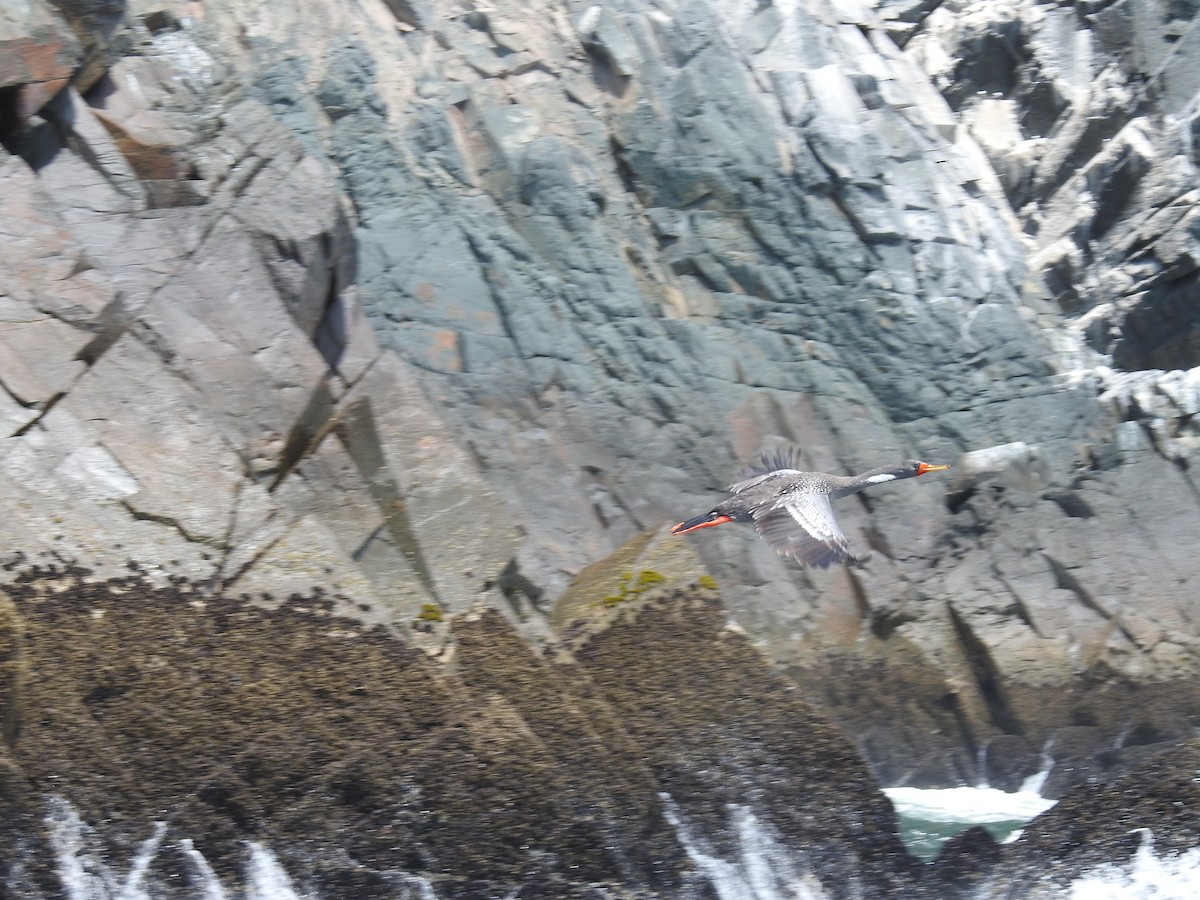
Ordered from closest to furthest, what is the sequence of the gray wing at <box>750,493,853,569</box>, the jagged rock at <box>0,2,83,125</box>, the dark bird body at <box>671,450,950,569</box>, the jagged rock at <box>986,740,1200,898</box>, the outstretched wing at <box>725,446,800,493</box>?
the gray wing at <box>750,493,853,569</box>, the dark bird body at <box>671,450,950,569</box>, the jagged rock at <box>986,740,1200,898</box>, the outstretched wing at <box>725,446,800,493</box>, the jagged rock at <box>0,2,83,125</box>

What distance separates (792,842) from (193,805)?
372 cm

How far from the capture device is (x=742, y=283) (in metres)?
15.2

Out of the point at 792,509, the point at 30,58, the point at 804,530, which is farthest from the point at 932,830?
the point at 30,58

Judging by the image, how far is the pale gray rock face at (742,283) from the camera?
1148 cm

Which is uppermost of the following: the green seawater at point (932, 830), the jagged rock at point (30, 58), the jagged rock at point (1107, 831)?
the jagged rock at point (30, 58)

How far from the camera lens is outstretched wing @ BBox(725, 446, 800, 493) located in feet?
31.1

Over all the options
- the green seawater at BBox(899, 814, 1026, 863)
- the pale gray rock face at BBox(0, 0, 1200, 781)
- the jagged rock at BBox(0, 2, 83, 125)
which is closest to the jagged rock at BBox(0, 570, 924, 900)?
the pale gray rock face at BBox(0, 0, 1200, 781)

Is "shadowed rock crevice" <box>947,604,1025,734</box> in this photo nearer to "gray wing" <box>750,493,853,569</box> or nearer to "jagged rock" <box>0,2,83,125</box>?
"gray wing" <box>750,493,853,569</box>

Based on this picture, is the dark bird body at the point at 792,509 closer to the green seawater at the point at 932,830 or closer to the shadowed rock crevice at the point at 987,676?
the green seawater at the point at 932,830

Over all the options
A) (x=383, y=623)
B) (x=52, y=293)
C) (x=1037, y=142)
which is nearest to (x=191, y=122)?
(x=52, y=293)

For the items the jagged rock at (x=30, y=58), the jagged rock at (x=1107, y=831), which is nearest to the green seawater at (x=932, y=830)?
the jagged rock at (x=1107, y=831)

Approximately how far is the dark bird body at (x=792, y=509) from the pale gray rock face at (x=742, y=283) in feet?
6.77

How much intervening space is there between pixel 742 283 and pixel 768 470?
564 centimetres

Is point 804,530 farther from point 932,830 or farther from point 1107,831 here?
point 932,830
